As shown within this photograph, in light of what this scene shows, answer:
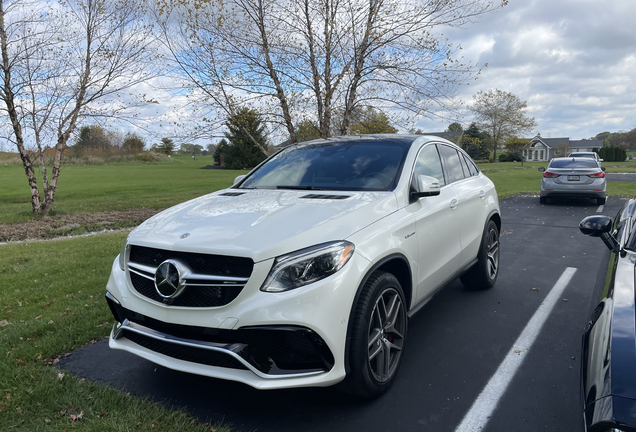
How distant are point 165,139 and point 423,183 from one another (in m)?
8.24

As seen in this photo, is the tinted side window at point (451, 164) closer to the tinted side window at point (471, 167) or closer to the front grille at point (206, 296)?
the tinted side window at point (471, 167)

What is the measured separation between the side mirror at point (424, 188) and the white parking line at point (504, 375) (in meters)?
1.48

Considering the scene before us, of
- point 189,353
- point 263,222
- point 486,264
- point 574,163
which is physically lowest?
point 486,264

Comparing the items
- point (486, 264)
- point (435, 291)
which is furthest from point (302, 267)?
point (486, 264)

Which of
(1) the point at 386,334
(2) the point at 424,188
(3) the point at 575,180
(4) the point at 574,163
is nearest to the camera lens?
(1) the point at 386,334

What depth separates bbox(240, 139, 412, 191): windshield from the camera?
3816 mm

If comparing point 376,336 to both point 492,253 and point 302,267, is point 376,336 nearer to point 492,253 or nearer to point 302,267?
point 302,267

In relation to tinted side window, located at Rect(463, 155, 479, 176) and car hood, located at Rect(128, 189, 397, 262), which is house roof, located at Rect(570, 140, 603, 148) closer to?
tinted side window, located at Rect(463, 155, 479, 176)

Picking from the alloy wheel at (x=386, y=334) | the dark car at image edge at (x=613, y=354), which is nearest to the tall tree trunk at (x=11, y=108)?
the alloy wheel at (x=386, y=334)

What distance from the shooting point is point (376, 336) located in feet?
9.86

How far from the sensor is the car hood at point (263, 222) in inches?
104

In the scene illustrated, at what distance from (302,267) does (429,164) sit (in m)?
2.20

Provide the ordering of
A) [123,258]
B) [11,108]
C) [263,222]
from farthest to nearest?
1. [11,108]
2. [123,258]
3. [263,222]

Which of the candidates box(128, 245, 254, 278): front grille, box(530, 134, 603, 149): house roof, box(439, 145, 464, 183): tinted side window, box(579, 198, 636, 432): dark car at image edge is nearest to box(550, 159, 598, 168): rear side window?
box(439, 145, 464, 183): tinted side window
